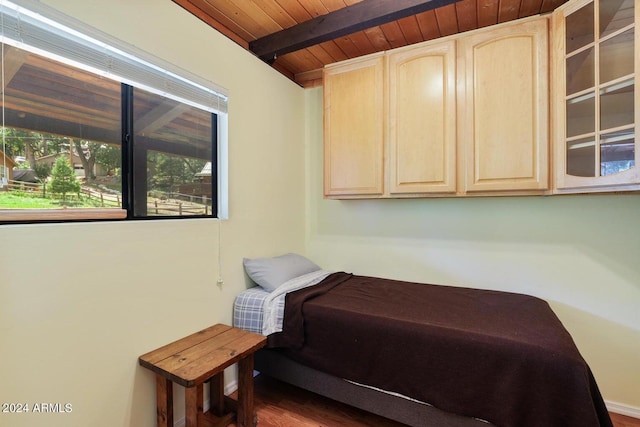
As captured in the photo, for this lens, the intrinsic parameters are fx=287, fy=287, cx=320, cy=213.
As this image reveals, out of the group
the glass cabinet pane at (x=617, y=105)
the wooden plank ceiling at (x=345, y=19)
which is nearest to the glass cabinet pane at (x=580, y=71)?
the glass cabinet pane at (x=617, y=105)

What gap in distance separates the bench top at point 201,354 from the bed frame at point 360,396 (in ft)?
1.12

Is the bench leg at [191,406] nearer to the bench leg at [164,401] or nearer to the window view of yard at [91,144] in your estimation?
the bench leg at [164,401]

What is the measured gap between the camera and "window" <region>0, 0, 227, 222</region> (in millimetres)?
1117

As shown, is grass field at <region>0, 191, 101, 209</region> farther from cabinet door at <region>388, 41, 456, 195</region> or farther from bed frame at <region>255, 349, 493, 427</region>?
cabinet door at <region>388, 41, 456, 195</region>

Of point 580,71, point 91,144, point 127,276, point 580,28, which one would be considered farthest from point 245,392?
point 580,28

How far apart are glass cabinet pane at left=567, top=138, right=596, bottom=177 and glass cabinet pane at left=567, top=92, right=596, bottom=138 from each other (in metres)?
0.06

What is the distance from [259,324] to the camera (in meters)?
1.81

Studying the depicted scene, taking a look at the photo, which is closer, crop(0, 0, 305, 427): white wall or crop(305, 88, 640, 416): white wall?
crop(0, 0, 305, 427): white wall

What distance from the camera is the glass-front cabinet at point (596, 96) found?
53.7 inches

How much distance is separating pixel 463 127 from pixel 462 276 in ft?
3.62

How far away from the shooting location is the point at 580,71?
1.55 m

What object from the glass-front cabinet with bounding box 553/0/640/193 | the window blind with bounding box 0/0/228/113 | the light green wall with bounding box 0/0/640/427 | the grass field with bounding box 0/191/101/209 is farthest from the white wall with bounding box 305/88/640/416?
the grass field with bounding box 0/191/101/209

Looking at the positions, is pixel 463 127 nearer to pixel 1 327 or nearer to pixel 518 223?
pixel 518 223

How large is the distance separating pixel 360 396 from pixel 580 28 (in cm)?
232
